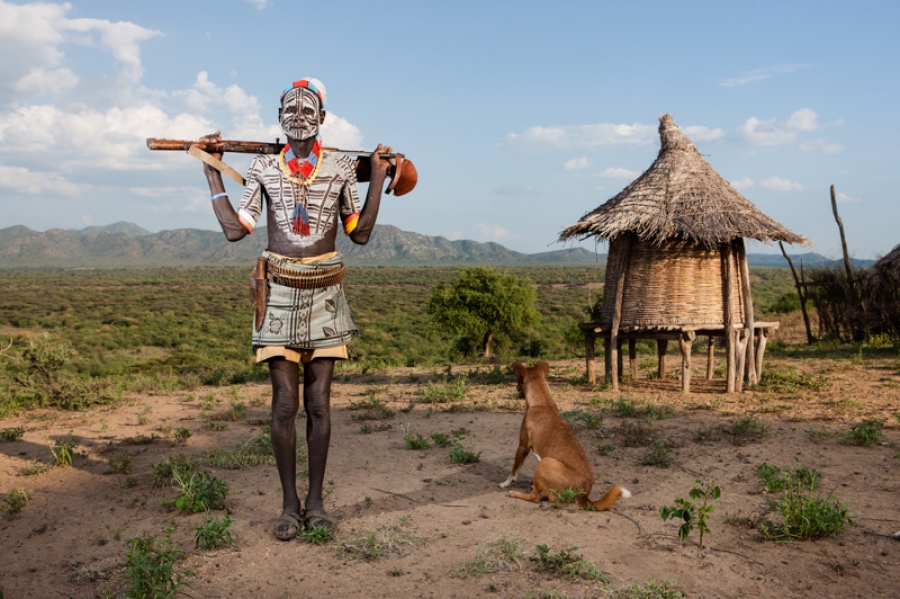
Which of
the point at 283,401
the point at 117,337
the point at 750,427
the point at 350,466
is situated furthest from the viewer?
the point at 117,337

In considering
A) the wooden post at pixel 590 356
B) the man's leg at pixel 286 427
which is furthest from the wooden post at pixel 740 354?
the man's leg at pixel 286 427

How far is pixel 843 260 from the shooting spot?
52.1 feet

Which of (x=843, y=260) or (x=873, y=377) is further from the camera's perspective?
(x=843, y=260)

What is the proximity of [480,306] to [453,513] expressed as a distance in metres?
14.4

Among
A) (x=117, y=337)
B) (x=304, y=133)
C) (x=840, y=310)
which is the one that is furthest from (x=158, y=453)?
(x=117, y=337)

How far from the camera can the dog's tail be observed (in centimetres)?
435

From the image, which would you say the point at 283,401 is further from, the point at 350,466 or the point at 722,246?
the point at 722,246

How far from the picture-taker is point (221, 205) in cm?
411

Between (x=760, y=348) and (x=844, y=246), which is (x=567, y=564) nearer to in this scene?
(x=760, y=348)

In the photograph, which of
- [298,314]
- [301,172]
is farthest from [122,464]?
[301,172]

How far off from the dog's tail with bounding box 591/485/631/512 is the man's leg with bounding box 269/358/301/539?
73.2 inches

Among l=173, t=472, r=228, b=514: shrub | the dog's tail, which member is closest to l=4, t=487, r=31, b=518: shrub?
l=173, t=472, r=228, b=514: shrub

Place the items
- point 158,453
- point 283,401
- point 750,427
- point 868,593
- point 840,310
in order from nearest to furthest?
point 868,593
point 283,401
point 158,453
point 750,427
point 840,310

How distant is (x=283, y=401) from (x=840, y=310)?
1509cm
